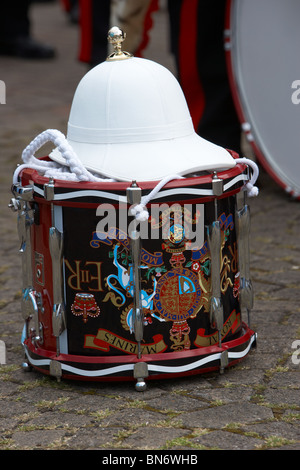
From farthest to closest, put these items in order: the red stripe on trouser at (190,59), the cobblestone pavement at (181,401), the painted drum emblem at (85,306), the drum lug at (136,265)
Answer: the red stripe on trouser at (190,59)
the painted drum emblem at (85,306)
the drum lug at (136,265)
the cobblestone pavement at (181,401)

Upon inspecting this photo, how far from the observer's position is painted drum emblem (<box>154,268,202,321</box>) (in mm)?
2391

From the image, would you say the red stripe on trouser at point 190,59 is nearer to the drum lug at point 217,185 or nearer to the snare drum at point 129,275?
the snare drum at point 129,275

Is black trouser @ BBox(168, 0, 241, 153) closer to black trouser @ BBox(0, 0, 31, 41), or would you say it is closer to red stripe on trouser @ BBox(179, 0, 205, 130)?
red stripe on trouser @ BBox(179, 0, 205, 130)

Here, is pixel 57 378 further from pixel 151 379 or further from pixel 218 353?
pixel 218 353

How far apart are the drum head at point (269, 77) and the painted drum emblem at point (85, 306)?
1.57m

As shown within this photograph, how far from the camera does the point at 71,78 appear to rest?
748 cm

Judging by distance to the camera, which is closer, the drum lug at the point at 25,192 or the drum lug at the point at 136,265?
the drum lug at the point at 136,265

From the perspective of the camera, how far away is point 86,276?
239 cm

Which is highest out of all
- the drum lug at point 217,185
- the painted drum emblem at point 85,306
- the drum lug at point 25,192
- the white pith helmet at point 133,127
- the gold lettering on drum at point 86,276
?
the white pith helmet at point 133,127

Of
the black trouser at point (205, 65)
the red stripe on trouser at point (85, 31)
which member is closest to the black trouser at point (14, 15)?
the red stripe on trouser at point (85, 31)

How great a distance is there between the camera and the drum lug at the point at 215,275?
241 cm

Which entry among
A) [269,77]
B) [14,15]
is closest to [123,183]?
[269,77]

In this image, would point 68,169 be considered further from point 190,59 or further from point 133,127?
point 190,59

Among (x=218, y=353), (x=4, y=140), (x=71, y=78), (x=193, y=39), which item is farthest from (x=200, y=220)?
(x=71, y=78)
